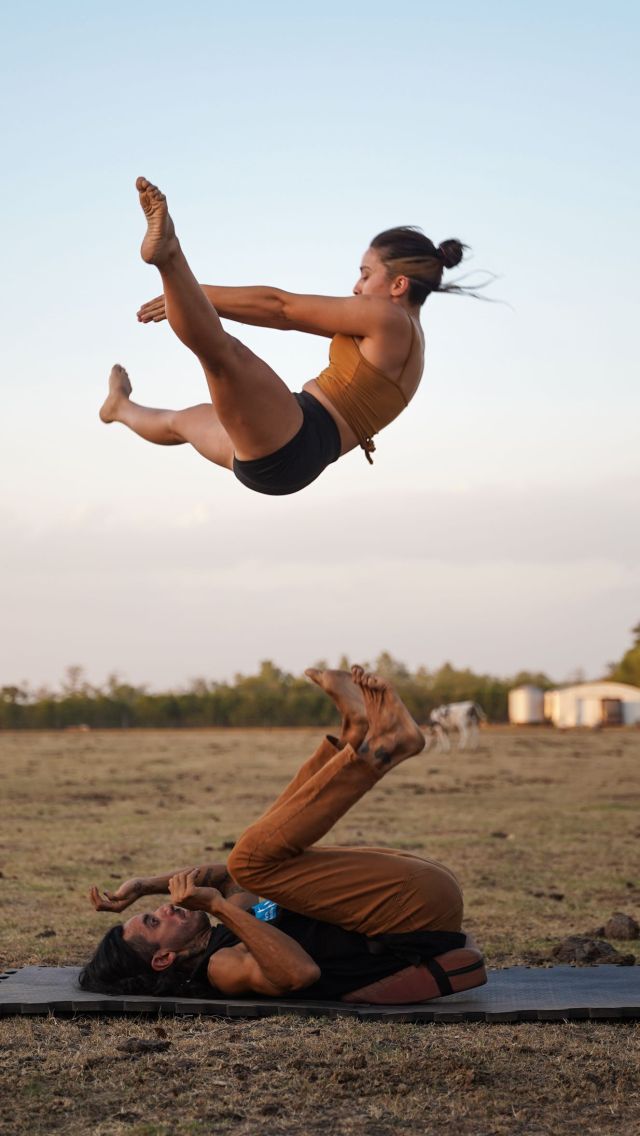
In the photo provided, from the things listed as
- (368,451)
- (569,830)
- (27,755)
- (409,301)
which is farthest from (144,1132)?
(27,755)

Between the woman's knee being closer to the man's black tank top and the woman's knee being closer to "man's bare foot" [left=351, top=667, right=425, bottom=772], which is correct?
the man's black tank top

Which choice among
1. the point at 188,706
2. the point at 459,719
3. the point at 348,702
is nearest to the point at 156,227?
the point at 348,702

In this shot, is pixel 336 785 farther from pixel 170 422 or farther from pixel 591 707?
pixel 591 707

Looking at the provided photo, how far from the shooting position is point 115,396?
584 centimetres

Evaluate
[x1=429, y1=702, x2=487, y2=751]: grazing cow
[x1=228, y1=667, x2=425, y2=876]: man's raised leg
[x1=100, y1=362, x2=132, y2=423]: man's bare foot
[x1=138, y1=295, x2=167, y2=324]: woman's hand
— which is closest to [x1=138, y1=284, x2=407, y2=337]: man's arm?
[x1=138, y1=295, x2=167, y2=324]: woman's hand

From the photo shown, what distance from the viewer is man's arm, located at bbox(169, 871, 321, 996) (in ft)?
16.7

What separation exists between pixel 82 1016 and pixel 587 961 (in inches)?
109

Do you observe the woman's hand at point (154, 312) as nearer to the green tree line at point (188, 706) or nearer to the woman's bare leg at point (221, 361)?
the woman's bare leg at point (221, 361)

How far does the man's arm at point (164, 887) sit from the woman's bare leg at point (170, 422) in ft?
6.16

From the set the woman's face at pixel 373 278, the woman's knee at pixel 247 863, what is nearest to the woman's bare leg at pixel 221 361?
the woman's face at pixel 373 278

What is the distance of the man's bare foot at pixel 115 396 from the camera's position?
229 inches

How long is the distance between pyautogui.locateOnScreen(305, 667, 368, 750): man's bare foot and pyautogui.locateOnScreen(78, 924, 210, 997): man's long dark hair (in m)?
1.31

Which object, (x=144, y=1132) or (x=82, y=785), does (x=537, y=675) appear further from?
(x=144, y=1132)

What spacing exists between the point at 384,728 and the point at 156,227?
2.12 m
